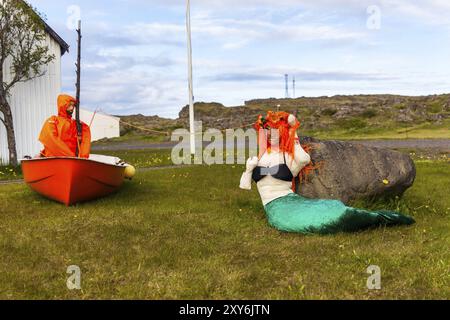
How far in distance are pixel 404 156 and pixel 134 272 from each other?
6.44 metres

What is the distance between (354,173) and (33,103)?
15.0m

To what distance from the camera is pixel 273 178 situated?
8.98m

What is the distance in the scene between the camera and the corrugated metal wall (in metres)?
19.7

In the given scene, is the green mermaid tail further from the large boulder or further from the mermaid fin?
the large boulder

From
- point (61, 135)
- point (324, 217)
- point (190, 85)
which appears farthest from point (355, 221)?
point (190, 85)

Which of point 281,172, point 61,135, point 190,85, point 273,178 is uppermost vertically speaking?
point 190,85

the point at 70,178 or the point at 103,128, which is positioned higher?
the point at 103,128

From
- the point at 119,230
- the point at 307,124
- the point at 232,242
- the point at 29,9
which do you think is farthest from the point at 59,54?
the point at 307,124

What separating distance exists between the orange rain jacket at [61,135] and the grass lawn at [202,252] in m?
1.17

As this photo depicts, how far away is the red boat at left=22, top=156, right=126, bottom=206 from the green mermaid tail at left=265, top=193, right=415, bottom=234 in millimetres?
3932

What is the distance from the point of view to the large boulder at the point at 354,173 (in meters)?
9.51

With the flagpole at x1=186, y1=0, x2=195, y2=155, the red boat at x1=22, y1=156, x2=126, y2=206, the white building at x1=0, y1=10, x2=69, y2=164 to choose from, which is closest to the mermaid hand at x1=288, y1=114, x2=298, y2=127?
the red boat at x1=22, y1=156, x2=126, y2=206

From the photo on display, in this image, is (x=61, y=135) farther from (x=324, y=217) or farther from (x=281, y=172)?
(x=324, y=217)
